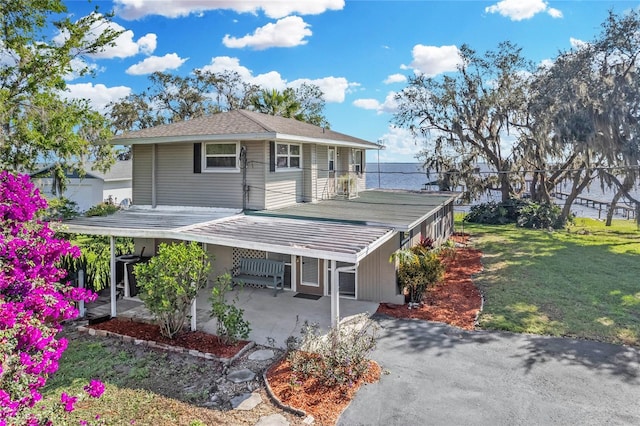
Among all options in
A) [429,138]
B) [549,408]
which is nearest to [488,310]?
[549,408]

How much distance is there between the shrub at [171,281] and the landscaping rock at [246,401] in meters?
2.41

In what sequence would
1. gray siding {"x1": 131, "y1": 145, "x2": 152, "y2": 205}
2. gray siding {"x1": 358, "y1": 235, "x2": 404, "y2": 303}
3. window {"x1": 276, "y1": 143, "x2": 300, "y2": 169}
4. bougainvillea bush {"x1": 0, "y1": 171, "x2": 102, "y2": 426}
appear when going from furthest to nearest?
gray siding {"x1": 131, "y1": 145, "x2": 152, "y2": 205}
window {"x1": 276, "y1": 143, "x2": 300, "y2": 169}
gray siding {"x1": 358, "y1": 235, "x2": 404, "y2": 303}
bougainvillea bush {"x1": 0, "y1": 171, "x2": 102, "y2": 426}

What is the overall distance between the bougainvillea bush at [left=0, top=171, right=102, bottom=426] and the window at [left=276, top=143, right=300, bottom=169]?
25.6 ft

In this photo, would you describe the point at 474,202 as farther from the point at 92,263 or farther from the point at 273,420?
the point at 273,420

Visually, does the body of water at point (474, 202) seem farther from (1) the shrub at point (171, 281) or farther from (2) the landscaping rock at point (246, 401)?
(2) the landscaping rock at point (246, 401)

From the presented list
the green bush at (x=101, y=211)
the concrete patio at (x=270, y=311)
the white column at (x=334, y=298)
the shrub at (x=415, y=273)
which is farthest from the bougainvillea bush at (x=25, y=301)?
the green bush at (x=101, y=211)

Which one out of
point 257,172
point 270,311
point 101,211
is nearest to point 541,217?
point 257,172

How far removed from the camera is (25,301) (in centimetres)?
474

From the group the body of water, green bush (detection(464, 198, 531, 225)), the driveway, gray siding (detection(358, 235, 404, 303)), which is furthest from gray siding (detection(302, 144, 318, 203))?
green bush (detection(464, 198, 531, 225))

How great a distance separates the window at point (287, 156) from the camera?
1306 cm

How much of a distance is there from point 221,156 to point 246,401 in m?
8.16

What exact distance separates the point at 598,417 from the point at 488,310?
4.57 metres

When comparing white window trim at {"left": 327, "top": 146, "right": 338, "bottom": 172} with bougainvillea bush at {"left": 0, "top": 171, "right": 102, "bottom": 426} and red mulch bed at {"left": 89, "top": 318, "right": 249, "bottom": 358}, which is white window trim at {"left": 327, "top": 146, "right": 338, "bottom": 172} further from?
bougainvillea bush at {"left": 0, "top": 171, "right": 102, "bottom": 426}

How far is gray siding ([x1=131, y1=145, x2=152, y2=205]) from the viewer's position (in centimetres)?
1346
